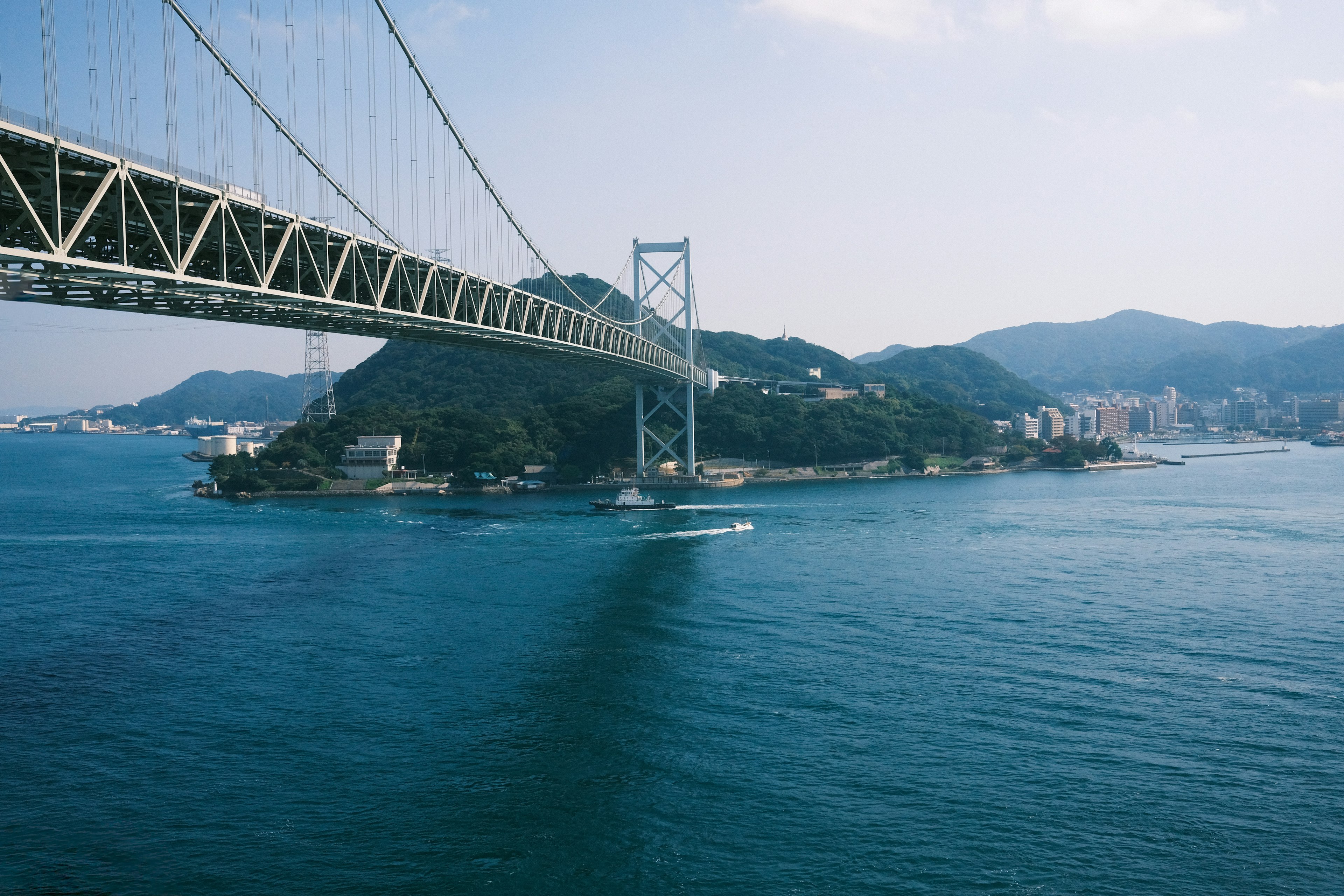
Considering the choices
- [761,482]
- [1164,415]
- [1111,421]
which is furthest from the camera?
[1164,415]

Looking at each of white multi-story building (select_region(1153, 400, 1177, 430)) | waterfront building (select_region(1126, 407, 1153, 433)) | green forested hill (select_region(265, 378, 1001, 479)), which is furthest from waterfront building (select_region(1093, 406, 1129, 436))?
green forested hill (select_region(265, 378, 1001, 479))

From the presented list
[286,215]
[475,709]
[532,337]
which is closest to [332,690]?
[475,709]

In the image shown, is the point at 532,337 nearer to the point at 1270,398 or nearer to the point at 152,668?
the point at 152,668

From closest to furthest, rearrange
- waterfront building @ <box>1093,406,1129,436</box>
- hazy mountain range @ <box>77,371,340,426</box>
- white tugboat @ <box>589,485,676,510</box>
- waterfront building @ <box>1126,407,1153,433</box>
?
white tugboat @ <box>589,485,676,510</box>
waterfront building @ <box>1093,406,1129,436</box>
waterfront building @ <box>1126,407,1153,433</box>
hazy mountain range @ <box>77,371,340,426</box>

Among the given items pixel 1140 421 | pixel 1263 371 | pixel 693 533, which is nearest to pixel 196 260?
pixel 693 533

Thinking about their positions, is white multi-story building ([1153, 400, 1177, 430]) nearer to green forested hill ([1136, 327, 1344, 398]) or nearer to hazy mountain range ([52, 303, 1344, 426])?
hazy mountain range ([52, 303, 1344, 426])

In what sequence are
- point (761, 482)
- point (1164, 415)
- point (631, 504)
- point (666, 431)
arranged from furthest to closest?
point (1164, 415) → point (666, 431) → point (761, 482) → point (631, 504)

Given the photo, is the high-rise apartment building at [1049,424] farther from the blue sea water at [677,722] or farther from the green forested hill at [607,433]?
the blue sea water at [677,722]

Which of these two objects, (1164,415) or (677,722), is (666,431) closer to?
(677,722)
